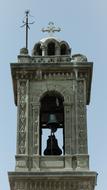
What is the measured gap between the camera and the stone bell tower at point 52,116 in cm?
2955

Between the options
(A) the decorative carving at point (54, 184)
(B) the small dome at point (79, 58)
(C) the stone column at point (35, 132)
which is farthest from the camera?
(B) the small dome at point (79, 58)

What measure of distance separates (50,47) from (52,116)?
10.6 ft

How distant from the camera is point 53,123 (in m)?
31.9

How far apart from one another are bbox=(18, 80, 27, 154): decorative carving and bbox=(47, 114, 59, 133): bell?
1272 mm

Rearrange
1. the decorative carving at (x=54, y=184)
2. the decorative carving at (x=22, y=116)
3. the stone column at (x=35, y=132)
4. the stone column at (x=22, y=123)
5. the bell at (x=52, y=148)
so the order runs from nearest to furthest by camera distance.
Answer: the decorative carving at (x=54, y=184), the stone column at (x=22, y=123), the stone column at (x=35, y=132), the decorative carving at (x=22, y=116), the bell at (x=52, y=148)

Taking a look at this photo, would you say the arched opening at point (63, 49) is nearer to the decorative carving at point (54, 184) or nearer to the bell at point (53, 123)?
the bell at point (53, 123)

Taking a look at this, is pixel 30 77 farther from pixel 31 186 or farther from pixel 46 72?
pixel 31 186

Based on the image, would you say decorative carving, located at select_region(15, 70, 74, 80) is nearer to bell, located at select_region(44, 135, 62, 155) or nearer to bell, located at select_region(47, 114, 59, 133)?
bell, located at select_region(47, 114, 59, 133)

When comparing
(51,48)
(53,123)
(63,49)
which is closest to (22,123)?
(53,123)

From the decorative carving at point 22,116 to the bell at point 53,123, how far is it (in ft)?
4.17

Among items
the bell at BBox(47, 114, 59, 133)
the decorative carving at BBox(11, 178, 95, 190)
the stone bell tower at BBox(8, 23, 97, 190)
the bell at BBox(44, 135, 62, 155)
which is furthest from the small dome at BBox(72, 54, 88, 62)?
the decorative carving at BBox(11, 178, 95, 190)

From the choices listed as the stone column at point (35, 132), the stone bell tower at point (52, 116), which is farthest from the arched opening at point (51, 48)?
the stone column at point (35, 132)

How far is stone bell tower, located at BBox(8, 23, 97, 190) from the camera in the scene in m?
→ 29.5

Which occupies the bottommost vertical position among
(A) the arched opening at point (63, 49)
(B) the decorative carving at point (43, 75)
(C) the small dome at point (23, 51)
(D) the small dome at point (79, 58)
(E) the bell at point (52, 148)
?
(E) the bell at point (52, 148)
